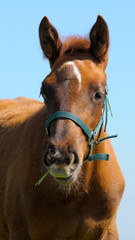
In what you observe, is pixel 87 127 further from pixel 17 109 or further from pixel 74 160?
pixel 17 109

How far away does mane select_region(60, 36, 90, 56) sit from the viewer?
6.55 metres

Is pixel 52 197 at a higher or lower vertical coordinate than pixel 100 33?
lower

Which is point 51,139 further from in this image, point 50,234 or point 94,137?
point 50,234

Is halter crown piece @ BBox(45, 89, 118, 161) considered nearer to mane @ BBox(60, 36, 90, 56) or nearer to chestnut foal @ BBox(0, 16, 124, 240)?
chestnut foal @ BBox(0, 16, 124, 240)

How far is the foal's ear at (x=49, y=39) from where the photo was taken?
6.73 metres

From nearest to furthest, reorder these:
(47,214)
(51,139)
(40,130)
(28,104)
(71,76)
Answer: (51,139) < (71,76) < (47,214) < (40,130) < (28,104)

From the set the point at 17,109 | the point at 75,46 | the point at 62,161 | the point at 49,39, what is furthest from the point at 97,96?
the point at 17,109

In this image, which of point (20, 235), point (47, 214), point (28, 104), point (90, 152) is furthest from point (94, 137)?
point (28, 104)

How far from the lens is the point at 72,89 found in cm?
584

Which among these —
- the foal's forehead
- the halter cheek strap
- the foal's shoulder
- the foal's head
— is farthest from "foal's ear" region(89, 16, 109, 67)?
the foal's shoulder

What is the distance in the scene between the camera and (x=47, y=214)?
251 inches

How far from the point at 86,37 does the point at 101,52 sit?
322mm

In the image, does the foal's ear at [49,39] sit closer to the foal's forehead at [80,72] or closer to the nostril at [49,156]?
the foal's forehead at [80,72]

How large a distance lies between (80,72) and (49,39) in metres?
1.01
